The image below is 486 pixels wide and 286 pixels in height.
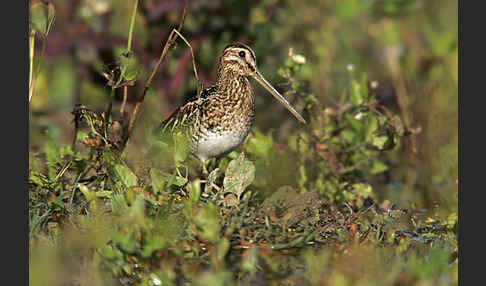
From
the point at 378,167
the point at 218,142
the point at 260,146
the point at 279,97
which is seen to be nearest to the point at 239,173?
the point at 218,142

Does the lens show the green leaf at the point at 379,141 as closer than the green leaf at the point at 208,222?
No

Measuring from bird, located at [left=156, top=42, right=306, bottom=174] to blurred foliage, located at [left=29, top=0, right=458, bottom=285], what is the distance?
177 mm

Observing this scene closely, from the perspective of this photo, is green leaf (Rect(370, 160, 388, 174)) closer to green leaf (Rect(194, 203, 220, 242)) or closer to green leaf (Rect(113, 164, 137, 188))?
green leaf (Rect(113, 164, 137, 188))

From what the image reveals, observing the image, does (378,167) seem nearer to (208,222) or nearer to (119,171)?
(119,171)

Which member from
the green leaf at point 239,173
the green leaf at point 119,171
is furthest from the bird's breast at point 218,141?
the green leaf at point 119,171

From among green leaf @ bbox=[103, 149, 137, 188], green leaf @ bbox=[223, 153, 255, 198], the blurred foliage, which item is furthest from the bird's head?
green leaf @ bbox=[103, 149, 137, 188]

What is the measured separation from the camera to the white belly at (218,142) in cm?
424

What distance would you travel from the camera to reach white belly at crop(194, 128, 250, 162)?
167 inches

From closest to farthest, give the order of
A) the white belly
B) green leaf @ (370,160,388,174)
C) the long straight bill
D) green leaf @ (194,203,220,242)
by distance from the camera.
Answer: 1. green leaf @ (194,203,220,242)
2. the white belly
3. the long straight bill
4. green leaf @ (370,160,388,174)

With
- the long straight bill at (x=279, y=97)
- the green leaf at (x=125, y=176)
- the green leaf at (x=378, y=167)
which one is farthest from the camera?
the green leaf at (x=378, y=167)

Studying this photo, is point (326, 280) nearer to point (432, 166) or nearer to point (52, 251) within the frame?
point (52, 251)

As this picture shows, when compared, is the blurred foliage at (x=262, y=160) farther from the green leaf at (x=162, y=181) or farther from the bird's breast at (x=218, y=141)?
the bird's breast at (x=218, y=141)

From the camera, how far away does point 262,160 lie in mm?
4770

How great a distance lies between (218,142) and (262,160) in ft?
1.99
